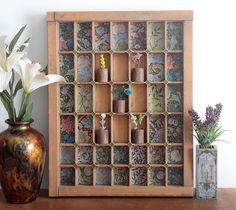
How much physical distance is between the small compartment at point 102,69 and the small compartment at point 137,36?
9 centimetres

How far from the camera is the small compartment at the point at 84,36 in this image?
1283mm

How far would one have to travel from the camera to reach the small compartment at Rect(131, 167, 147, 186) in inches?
50.9

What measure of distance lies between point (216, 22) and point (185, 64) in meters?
0.20

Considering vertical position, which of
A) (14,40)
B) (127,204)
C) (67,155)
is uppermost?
(14,40)

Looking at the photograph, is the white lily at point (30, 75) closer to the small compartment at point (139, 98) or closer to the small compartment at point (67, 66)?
the small compartment at point (67, 66)

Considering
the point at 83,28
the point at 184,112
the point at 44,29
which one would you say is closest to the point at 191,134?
the point at 184,112

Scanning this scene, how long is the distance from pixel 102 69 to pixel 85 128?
8.1 inches

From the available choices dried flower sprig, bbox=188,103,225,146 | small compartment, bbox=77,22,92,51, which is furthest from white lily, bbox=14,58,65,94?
dried flower sprig, bbox=188,103,225,146

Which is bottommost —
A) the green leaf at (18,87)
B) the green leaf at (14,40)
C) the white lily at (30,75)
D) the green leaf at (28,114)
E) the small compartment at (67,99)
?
the green leaf at (28,114)

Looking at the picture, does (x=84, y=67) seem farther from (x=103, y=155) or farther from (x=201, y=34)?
(x=201, y=34)

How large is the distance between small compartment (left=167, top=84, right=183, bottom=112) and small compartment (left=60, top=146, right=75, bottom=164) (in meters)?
0.35

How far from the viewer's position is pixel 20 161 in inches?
46.4

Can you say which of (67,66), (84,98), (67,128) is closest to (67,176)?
(67,128)

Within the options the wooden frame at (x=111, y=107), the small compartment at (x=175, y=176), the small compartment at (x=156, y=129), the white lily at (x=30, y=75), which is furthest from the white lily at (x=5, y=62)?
the small compartment at (x=175, y=176)
